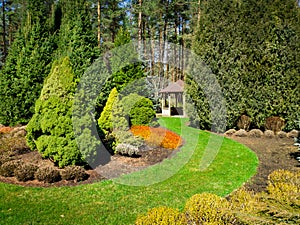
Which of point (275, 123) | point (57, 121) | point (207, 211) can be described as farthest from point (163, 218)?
point (275, 123)

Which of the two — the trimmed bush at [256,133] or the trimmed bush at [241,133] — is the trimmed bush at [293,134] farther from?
the trimmed bush at [241,133]

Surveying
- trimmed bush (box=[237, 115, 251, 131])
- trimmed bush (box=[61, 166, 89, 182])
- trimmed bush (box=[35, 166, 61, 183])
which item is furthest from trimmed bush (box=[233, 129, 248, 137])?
trimmed bush (box=[35, 166, 61, 183])

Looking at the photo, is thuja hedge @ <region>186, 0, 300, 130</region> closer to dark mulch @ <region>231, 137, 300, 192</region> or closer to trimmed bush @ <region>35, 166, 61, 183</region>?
dark mulch @ <region>231, 137, 300, 192</region>

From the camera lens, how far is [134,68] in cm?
1081

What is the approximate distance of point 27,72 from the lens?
11.5 m

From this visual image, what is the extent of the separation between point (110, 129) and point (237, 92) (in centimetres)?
646

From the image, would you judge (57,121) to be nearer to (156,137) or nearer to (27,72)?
(156,137)

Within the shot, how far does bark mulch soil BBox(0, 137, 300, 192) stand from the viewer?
5172 millimetres

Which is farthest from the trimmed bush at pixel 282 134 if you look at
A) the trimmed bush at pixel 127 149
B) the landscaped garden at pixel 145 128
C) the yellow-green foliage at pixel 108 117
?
the yellow-green foliage at pixel 108 117

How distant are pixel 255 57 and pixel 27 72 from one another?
10639mm

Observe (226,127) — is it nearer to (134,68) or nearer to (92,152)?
(134,68)

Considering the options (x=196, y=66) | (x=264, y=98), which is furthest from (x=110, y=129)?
(x=264, y=98)

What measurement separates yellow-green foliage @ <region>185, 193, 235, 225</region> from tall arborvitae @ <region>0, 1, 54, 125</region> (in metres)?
10.9

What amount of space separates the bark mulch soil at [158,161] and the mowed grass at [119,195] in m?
0.25
